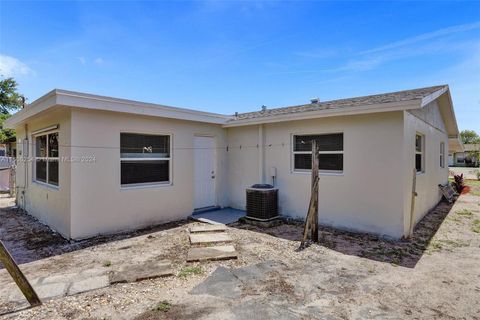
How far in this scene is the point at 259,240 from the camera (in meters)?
5.61

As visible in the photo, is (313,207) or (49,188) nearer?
(313,207)

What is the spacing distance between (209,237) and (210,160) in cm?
319

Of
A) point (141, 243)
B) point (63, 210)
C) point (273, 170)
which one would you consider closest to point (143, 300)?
point (141, 243)

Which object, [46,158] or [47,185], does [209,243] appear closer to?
[47,185]

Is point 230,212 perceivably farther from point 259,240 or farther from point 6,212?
point 6,212

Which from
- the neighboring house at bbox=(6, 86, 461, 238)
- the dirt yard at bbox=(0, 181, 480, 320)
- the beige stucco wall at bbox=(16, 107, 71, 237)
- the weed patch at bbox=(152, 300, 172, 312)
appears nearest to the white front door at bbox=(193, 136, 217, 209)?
the neighboring house at bbox=(6, 86, 461, 238)

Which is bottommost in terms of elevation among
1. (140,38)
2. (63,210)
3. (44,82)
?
(63,210)

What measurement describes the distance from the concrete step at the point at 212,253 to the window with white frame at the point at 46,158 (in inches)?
170

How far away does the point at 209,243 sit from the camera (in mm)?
5297

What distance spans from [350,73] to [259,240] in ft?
29.3

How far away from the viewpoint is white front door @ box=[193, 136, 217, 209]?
793 centimetres

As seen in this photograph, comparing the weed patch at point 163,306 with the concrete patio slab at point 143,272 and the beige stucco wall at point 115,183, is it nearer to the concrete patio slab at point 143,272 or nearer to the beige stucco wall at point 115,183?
the concrete patio slab at point 143,272

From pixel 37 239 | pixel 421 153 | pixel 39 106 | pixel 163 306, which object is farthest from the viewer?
pixel 421 153

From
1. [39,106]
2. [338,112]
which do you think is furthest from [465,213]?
[39,106]
